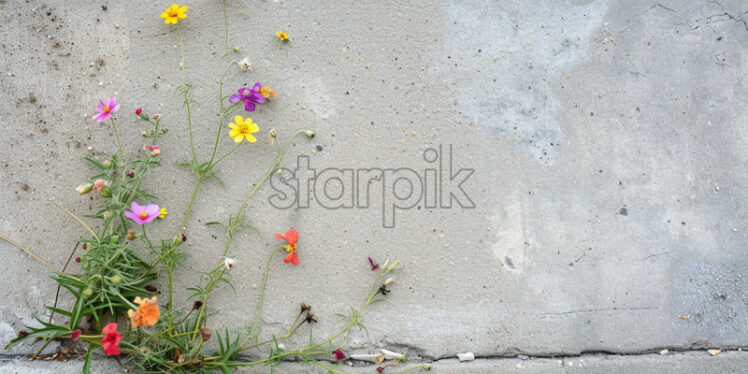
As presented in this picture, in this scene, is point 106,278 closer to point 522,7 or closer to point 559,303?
point 559,303

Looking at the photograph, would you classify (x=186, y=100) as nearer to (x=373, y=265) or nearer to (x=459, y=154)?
(x=373, y=265)

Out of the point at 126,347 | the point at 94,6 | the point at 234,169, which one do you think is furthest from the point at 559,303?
the point at 94,6

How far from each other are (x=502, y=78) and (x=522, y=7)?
31 cm

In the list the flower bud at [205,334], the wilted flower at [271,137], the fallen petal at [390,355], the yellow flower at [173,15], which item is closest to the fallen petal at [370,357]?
the fallen petal at [390,355]

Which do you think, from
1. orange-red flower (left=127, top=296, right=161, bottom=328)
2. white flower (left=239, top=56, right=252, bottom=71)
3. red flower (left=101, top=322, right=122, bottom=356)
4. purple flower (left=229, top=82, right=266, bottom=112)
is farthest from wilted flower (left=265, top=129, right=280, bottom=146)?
red flower (left=101, top=322, right=122, bottom=356)

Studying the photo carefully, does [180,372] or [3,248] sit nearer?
[180,372]

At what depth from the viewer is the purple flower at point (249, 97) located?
6.89 ft

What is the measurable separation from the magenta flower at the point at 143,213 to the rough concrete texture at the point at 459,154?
0.69ft

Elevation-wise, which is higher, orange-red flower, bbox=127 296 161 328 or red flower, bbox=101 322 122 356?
orange-red flower, bbox=127 296 161 328

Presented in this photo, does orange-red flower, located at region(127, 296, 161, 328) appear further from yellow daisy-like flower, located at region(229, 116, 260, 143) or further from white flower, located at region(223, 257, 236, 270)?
yellow daisy-like flower, located at region(229, 116, 260, 143)

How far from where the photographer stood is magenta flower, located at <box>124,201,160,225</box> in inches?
74.1

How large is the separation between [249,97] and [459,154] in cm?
86

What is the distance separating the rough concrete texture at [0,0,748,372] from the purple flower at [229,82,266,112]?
0.27ft

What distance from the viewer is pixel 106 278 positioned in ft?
6.15
